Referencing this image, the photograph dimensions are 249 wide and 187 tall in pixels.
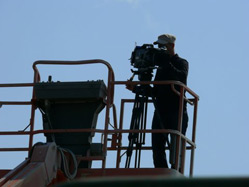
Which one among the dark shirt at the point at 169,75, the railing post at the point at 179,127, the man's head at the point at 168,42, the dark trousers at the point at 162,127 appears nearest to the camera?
the railing post at the point at 179,127

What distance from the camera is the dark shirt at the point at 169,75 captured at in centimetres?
1061

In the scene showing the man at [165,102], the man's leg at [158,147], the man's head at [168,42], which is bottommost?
the man's leg at [158,147]

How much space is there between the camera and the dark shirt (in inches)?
418

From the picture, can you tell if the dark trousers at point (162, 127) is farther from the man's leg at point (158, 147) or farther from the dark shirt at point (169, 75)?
the dark shirt at point (169, 75)

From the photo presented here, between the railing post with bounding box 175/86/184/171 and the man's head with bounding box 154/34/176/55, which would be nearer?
the railing post with bounding box 175/86/184/171

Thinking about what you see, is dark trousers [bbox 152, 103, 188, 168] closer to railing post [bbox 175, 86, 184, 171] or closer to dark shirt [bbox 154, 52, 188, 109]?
dark shirt [bbox 154, 52, 188, 109]

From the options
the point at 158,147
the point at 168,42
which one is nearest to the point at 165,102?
the point at 158,147

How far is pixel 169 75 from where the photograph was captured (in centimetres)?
1062

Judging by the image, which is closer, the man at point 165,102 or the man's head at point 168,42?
the man at point 165,102

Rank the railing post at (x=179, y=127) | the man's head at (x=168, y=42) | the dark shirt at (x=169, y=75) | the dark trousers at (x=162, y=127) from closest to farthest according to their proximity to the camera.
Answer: the railing post at (x=179, y=127), the dark trousers at (x=162, y=127), the dark shirt at (x=169, y=75), the man's head at (x=168, y=42)

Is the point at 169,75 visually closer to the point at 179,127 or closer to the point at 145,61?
the point at 145,61

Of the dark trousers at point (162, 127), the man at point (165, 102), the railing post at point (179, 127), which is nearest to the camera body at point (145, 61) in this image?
the man at point (165, 102)

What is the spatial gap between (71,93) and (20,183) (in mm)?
2119

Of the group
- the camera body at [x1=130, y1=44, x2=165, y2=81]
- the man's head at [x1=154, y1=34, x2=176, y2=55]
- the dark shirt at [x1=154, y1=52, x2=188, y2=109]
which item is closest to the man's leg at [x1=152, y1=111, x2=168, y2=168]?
the dark shirt at [x1=154, y1=52, x2=188, y2=109]
